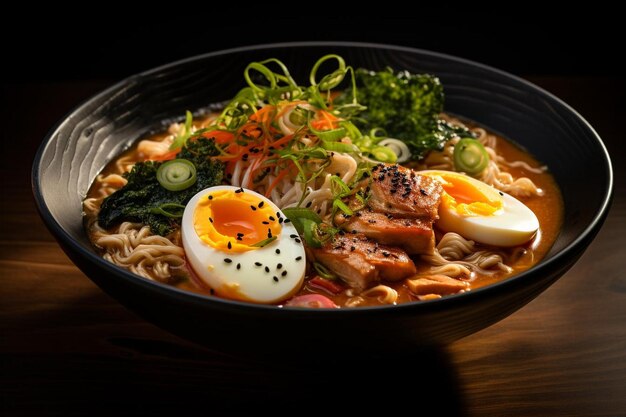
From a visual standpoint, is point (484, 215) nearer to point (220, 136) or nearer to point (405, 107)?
point (405, 107)

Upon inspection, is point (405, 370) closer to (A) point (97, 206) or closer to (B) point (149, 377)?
Result: (B) point (149, 377)

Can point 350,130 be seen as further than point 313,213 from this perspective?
Yes

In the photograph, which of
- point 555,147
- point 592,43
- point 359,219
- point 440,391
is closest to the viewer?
point 440,391

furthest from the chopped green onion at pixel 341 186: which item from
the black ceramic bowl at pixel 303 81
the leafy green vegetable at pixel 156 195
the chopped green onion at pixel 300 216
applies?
the black ceramic bowl at pixel 303 81

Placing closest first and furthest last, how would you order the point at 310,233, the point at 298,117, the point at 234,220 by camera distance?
the point at 310,233, the point at 234,220, the point at 298,117

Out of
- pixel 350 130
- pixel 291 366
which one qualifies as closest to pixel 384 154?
pixel 350 130

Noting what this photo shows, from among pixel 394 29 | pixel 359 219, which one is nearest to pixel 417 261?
pixel 359 219

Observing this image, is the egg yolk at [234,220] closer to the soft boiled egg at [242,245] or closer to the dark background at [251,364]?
the soft boiled egg at [242,245]
